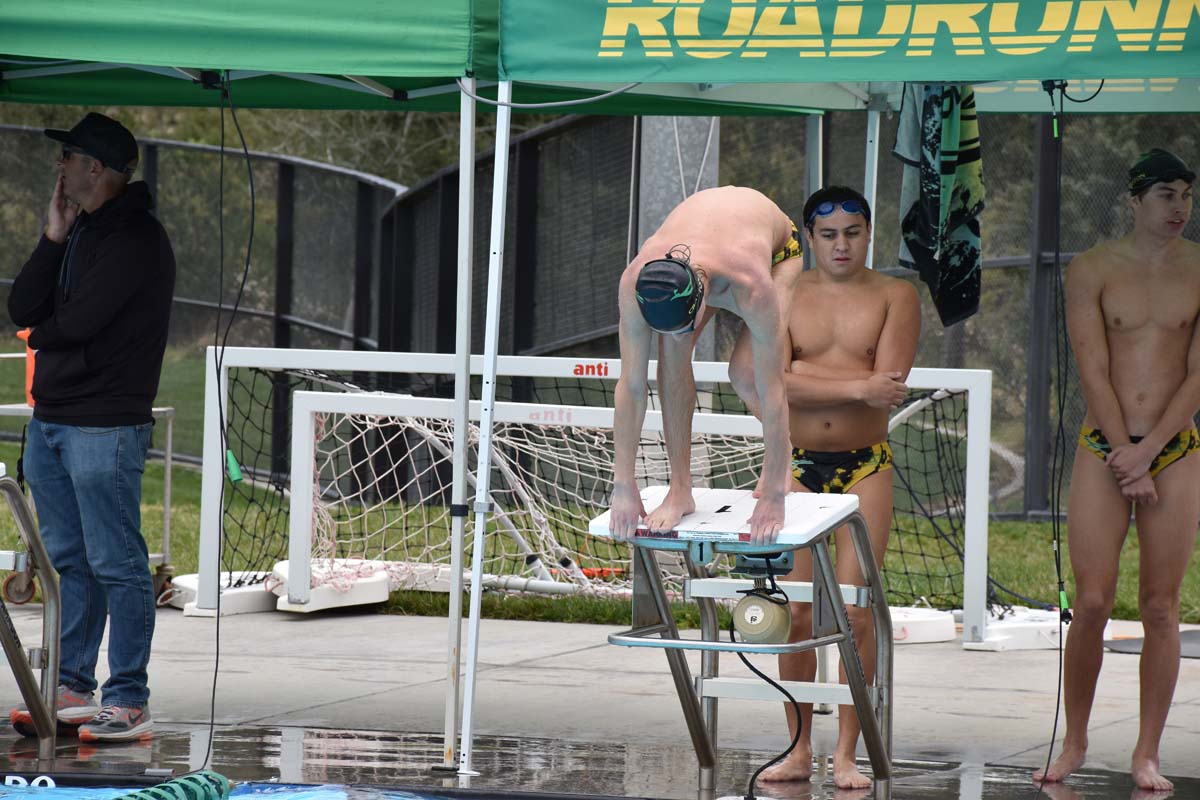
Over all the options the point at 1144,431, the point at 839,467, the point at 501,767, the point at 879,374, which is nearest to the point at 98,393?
the point at 501,767

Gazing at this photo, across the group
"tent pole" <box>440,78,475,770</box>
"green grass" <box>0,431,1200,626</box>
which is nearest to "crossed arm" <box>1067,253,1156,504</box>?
"tent pole" <box>440,78,475,770</box>

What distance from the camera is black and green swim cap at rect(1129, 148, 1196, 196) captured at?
17.2ft

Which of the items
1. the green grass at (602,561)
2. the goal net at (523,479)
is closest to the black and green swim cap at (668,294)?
the goal net at (523,479)

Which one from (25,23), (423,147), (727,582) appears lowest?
(727,582)

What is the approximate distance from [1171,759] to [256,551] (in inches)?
285

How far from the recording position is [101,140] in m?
5.71

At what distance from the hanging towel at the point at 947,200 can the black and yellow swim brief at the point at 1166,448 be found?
0.86m

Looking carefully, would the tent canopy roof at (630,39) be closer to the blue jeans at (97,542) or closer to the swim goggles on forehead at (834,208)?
the swim goggles on forehead at (834,208)

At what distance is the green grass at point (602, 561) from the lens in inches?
366

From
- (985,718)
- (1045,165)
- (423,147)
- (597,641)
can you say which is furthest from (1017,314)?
(423,147)

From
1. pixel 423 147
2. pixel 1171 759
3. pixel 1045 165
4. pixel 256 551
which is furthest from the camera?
pixel 423 147

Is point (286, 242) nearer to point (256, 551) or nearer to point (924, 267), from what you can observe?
point (256, 551)

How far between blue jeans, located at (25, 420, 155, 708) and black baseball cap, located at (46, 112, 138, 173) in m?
0.94

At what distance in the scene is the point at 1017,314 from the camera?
1253 centimetres
